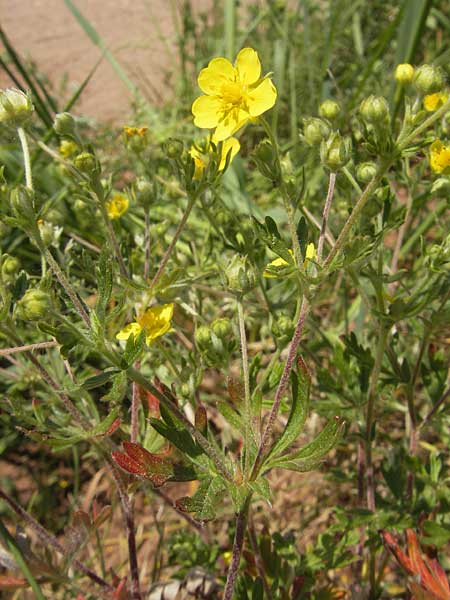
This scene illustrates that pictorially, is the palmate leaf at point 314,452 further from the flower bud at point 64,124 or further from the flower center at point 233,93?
the flower bud at point 64,124

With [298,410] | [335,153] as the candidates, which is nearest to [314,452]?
[298,410]

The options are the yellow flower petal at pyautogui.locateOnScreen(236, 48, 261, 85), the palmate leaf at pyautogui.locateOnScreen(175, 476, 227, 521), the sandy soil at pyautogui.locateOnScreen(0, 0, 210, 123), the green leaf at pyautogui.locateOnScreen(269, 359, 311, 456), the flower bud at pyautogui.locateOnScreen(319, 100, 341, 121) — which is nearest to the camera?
the palmate leaf at pyautogui.locateOnScreen(175, 476, 227, 521)

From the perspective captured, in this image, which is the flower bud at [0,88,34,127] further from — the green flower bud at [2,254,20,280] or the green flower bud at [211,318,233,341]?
the green flower bud at [211,318,233,341]

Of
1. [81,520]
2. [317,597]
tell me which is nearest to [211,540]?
[317,597]

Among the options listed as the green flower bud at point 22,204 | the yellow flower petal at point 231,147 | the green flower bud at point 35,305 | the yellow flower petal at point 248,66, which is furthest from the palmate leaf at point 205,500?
the yellow flower petal at point 248,66

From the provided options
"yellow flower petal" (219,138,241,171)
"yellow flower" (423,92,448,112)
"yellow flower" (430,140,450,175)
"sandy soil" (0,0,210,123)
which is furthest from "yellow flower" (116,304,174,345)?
"sandy soil" (0,0,210,123)

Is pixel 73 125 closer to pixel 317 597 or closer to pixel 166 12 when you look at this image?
pixel 317 597

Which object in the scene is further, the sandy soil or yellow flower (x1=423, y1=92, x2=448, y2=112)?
the sandy soil
